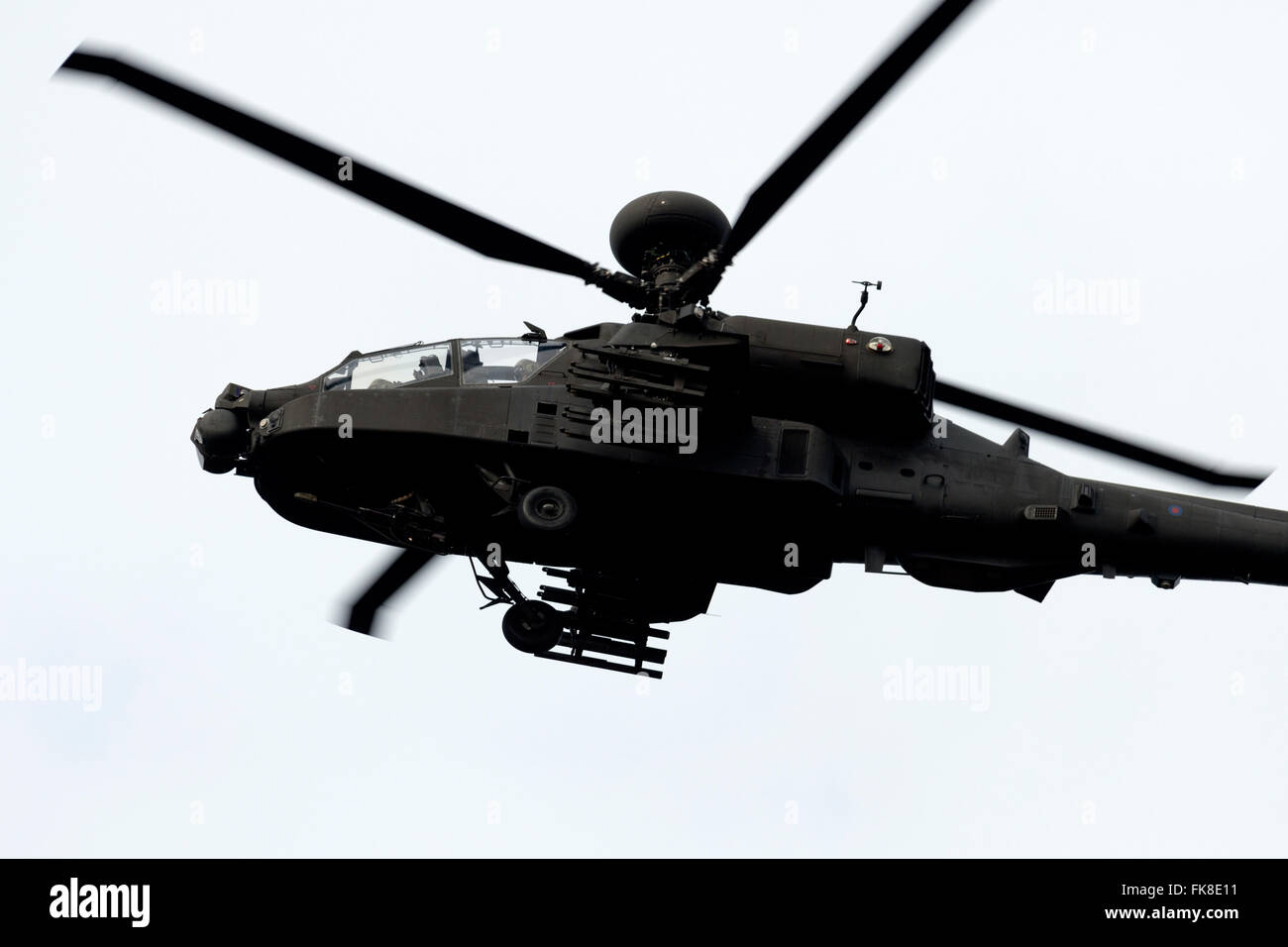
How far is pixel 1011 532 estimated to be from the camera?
19250 millimetres

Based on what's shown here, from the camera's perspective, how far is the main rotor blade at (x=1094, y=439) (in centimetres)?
2031

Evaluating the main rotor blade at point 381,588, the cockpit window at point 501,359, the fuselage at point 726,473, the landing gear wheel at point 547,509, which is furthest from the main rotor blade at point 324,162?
the main rotor blade at point 381,588

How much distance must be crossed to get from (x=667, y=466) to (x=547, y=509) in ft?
A: 4.42

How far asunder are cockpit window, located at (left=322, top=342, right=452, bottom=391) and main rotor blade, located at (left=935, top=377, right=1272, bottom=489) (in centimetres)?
588

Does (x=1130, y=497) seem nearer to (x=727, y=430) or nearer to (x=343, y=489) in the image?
(x=727, y=430)

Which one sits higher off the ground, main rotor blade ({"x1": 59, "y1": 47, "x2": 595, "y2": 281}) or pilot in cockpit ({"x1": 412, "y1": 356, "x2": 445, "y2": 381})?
main rotor blade ({"x1": 59, "y1": 47, "x2": 595, "y2": 281})

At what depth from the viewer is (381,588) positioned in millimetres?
21406

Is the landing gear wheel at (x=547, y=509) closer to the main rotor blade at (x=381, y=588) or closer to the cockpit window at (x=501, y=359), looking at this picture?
the cockpit window at (x=501, y=359)

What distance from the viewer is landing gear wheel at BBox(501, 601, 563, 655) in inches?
745

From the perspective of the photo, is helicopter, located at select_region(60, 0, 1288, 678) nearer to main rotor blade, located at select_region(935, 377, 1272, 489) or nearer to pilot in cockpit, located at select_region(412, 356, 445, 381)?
pilot in cockpit, located at select_region(412, 356, 445, 381)

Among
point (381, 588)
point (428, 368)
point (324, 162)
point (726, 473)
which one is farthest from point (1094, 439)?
point (324, 162)

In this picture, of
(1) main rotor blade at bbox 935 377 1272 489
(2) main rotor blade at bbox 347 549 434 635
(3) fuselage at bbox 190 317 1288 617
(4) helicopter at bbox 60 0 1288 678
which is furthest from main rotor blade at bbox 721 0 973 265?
(2) main rotor blade at bbox 347 549 434 635

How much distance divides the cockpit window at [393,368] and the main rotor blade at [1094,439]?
5.88 meters

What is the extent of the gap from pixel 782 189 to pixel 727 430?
2.72 metres
